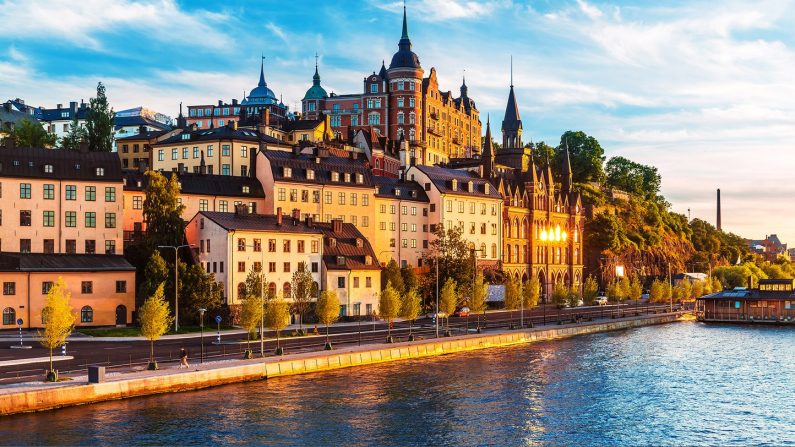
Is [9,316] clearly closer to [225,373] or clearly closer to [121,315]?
[121,315]

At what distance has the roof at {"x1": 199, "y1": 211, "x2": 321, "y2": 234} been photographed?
96875 mm

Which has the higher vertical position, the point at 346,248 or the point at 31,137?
the point at 31,137

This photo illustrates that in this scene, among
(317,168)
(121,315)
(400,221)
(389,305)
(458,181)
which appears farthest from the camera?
(458,181)

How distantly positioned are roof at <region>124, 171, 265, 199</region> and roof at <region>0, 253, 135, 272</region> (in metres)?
13.8

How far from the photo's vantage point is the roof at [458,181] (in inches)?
5335

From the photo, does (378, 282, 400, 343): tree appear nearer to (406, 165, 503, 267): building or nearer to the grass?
the grass

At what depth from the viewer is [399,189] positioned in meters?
131

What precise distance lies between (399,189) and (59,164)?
A: 49.8m

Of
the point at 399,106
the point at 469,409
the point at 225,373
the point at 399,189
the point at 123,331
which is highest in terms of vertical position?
the point at 399,106

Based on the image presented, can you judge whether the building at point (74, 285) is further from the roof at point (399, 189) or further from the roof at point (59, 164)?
the roof at point (399, 189)

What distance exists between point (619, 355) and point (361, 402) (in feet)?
126

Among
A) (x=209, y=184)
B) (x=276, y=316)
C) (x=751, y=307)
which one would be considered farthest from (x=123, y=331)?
(x=751, y=307)

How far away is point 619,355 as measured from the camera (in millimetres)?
87188

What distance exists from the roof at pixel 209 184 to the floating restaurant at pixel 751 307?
243ft
